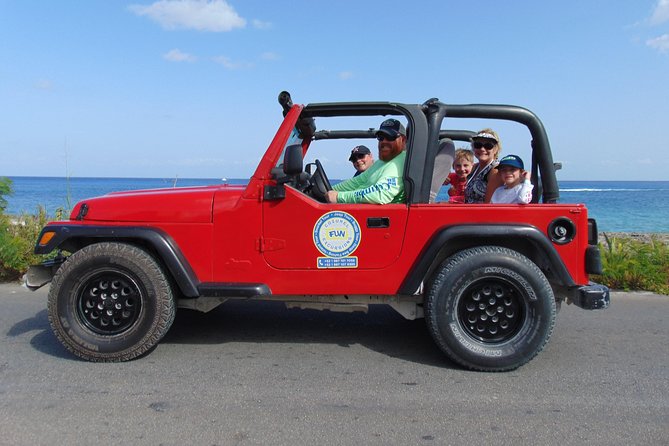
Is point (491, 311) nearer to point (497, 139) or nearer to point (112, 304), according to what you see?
point (497, 139)

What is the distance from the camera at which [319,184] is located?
13.2 feet

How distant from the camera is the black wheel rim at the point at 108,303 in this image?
361 centimetres

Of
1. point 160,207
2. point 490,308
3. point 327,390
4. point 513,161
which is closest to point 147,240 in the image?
point 160,207

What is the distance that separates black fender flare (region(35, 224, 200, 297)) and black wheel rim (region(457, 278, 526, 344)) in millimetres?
1898

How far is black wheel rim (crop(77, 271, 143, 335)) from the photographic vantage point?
3609mm

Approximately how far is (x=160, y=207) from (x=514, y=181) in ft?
8.56

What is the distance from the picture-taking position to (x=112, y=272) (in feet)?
11.8

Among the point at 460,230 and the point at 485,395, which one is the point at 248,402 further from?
the point at 460,230

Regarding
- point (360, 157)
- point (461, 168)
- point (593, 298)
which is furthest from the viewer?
point (360, 157)

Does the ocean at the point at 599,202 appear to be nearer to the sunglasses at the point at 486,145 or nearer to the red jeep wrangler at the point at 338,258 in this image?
the red jeep wrangler at the point at 338,258

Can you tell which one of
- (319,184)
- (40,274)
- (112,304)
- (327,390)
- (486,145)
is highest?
(486,145)

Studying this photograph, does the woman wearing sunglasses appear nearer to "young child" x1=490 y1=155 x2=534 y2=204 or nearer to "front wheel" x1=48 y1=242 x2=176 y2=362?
"young child" x1=490 y1=155 x2=534 y2=204

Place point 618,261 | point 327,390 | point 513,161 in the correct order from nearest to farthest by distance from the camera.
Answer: point 327,390 → point 513,161 → point 618,261

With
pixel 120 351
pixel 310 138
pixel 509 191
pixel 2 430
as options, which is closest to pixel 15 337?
pixel 120 351
